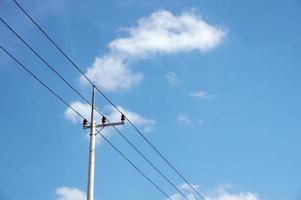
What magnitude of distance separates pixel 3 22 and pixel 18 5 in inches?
30.8

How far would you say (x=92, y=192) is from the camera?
22.2 meters

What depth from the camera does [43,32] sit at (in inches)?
704

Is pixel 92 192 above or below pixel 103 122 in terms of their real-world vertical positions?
below

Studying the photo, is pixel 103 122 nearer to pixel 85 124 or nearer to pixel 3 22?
pixel 85 124

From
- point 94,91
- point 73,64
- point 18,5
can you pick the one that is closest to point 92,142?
point 94,91

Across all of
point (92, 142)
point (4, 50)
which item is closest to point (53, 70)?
point (4, 50)

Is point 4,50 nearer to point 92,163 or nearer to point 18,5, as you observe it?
point 18,5


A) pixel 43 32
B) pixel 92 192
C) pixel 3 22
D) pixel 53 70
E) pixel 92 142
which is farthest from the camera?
pixel 92 142

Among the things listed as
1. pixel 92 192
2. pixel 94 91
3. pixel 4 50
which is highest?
pixel 94 91

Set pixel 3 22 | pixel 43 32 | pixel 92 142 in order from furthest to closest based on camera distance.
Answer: pixel 92 142
pixel 43 32
pixel 3 22

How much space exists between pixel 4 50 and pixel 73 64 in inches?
116

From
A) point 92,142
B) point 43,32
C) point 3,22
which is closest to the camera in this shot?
point 3,22

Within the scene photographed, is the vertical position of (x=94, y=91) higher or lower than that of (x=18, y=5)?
higher

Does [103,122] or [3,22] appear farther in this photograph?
[103,122]
